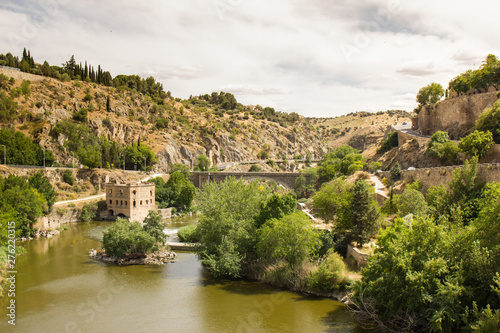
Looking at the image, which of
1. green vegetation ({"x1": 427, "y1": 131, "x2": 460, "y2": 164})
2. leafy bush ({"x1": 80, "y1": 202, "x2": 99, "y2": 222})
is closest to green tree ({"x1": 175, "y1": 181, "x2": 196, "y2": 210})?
leafy bush ({"x1": 80, "y1": 202, "x2": 99, "y2": 222})

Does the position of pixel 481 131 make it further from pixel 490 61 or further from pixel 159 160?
pixel 159 160

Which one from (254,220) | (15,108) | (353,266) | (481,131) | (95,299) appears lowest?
(95,299)

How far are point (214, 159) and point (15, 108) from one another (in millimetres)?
39344

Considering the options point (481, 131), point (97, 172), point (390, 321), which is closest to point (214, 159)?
Answer: point (97, 172)

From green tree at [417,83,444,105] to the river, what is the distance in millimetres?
39951

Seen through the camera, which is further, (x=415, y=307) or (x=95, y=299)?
(x=95, y=299)

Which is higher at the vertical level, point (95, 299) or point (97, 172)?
point (97, 172)

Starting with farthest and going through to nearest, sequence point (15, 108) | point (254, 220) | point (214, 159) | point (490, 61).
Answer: point (214, 159)
point (15, 108)
point (490, 61)
point (254, 220)

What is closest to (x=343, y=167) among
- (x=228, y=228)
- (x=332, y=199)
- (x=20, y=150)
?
(x=332, y=199)

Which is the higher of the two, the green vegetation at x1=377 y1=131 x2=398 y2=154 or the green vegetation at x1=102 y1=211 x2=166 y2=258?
the green vegetation at x1=377 y1=131 x2=398 y2=154

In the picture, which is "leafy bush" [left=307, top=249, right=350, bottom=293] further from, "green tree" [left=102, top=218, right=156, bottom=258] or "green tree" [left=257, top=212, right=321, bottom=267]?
"green tree" [left=102, top=218, right=156, bottom=258]

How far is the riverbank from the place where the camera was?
30.1m

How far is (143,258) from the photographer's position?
100ft

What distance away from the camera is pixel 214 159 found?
299 feet
